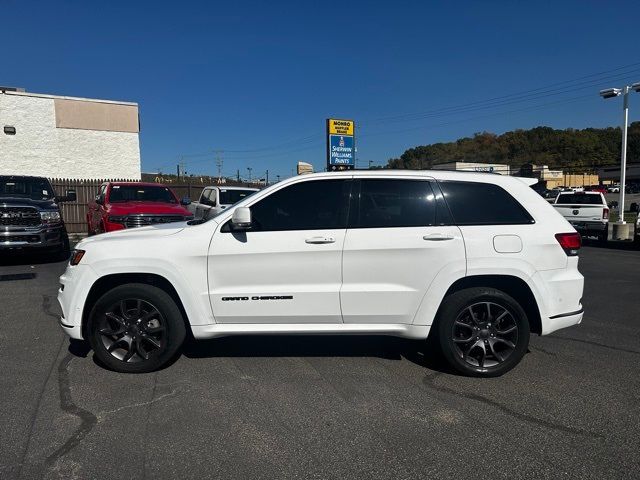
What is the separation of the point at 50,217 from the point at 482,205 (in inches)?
385

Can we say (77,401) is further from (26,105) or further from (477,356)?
(26,105)

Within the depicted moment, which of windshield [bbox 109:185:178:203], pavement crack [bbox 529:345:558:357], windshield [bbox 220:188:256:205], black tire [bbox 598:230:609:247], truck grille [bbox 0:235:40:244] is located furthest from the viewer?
black tire [bbox 598:230:609:247]

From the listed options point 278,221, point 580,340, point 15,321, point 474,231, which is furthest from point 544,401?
point 15,321

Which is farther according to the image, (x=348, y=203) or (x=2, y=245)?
(x=2, y=245)

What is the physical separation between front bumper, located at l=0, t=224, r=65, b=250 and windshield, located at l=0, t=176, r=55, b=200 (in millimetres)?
1337

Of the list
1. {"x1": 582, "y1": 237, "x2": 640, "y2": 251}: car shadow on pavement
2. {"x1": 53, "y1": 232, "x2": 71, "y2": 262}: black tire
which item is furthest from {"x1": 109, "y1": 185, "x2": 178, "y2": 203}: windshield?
{"x1": 582, "y1": 237, "x2": 640, "y2": 251}: car shadow on pavement

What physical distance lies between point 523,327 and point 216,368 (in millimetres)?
2776

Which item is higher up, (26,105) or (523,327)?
(26,105)

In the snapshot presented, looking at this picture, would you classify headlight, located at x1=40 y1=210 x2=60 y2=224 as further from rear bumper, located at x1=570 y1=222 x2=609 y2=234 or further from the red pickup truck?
rear bumper, located at x1=570 y1=222 x2=609 y2=234

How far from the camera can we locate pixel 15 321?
241 inches

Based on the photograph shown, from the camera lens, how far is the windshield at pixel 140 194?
11758mm

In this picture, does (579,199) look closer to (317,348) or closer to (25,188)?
(317,348)

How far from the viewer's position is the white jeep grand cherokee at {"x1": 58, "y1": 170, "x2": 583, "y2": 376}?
4.23 m

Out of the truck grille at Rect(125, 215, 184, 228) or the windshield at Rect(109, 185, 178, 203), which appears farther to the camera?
the windshield at Rect(109, 185, 178, 203)
